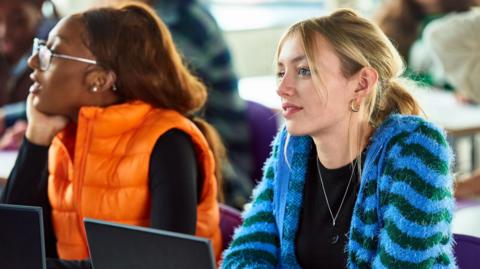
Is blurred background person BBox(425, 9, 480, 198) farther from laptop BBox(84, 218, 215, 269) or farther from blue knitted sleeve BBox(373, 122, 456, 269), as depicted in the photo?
laptop BBox(84, 218, 215, 269)

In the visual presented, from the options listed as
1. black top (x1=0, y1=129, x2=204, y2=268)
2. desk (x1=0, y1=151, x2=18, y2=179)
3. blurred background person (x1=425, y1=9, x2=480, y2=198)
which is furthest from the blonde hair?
blurred background person (x1=425, y1=9, x2=480, y2=198)

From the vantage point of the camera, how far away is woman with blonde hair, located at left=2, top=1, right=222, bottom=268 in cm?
189

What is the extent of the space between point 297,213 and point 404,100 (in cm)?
31

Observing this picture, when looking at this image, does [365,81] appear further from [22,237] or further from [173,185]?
[22,237]

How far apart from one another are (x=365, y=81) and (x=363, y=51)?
0.18ft

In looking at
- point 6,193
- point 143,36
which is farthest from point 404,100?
point 6,193

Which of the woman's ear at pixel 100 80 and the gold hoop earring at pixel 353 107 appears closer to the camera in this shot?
the gold hoop earring at pixel 353 107

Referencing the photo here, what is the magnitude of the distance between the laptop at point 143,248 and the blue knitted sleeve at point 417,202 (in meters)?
0.47

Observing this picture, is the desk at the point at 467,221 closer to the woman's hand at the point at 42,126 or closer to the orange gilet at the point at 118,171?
the orange gilet at the point at 118,171

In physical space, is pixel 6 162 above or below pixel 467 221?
below

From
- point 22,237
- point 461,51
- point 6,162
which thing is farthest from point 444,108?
point 22,237

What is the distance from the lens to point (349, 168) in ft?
5.50

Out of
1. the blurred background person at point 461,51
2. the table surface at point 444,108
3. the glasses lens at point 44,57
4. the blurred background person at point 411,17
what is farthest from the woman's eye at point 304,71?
the blurred background person at point 411,17

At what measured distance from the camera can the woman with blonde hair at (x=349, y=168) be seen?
1.53m
